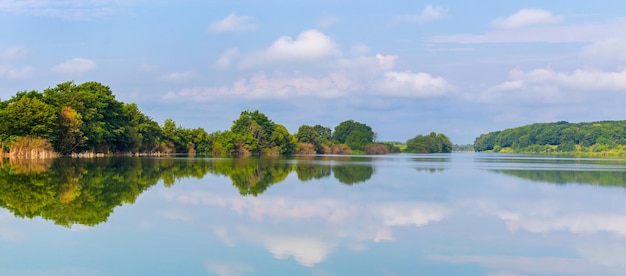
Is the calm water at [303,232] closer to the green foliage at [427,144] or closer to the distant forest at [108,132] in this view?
the distant forest at [108,132]

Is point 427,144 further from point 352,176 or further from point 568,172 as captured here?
point 352,176

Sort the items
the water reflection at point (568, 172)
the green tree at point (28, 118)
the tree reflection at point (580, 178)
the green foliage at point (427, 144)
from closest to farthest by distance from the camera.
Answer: the tree reflection at point (580, 178)
the water reflection at point (568, 172)
the green tree at point (28, 118)
the green foliage at point (427, 144)

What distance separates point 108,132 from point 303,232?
47.4m

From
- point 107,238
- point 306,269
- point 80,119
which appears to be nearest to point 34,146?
point 80,119

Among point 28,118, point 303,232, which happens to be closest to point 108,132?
point 28,118

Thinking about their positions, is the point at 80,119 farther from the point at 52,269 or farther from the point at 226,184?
the point at 52,269

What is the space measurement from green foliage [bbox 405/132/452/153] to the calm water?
113997 mm

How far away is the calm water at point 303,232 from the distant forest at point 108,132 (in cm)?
2867

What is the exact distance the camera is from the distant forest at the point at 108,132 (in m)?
44.8

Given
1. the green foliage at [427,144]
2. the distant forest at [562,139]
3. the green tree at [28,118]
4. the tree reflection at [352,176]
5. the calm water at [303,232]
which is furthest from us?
the green foliage at [427,144]

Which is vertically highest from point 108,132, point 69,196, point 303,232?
point 108,132

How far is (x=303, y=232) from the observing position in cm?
1048

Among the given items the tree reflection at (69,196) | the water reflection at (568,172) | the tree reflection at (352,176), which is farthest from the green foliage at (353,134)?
the tree reflection at (69,196)

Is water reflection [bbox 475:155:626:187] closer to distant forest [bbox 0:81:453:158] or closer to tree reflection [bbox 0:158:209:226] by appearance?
tree reflection [bbox 0:158:209:226]
